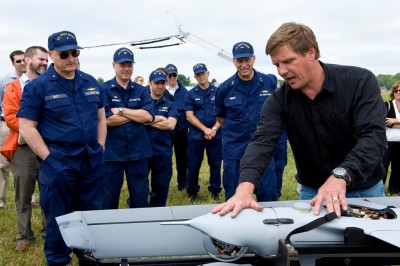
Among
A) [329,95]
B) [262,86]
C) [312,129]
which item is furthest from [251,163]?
[262,86]

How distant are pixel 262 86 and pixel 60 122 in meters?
2.33

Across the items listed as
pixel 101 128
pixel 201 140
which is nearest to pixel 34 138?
pixel 101 128

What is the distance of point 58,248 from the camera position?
3.47 m

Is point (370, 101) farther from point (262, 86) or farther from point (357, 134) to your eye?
point (262, 86)

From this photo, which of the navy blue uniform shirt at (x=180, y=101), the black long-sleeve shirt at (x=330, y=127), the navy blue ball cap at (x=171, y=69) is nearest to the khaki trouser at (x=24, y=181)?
the black long-sleeve shirt at (x=330, y=127)

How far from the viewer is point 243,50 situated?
4.94m

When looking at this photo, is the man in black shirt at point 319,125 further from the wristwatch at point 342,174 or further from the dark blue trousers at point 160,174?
the dark blue trousers at point 160,174

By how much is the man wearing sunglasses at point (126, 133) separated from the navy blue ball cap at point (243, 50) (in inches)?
42.6

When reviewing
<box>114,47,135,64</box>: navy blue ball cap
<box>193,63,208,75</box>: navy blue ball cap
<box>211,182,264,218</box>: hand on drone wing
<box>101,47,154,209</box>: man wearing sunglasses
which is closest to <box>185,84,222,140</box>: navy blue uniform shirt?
<box>193,63,208,75</box>: navy blue ball cap

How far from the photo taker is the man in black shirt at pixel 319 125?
2.23 meters

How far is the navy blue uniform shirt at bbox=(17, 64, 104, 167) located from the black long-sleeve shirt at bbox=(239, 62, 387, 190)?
4.88 ft

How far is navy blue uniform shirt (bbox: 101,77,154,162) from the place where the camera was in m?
4.52

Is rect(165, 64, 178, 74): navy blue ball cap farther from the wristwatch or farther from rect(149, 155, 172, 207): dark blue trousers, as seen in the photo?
the wristwatch

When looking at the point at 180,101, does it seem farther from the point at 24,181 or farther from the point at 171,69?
the point at 24,181
